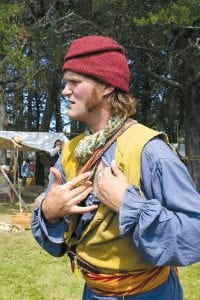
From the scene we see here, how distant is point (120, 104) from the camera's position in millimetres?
1743

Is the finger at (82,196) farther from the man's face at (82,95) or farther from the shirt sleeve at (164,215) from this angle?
the man's face at (82,95)

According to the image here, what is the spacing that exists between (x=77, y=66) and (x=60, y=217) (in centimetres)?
51

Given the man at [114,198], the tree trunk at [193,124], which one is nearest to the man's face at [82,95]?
the man at [114,198]

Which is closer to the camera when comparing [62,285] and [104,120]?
[104,120]

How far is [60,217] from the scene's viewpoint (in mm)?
1705

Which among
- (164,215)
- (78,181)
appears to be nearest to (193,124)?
(78,181)

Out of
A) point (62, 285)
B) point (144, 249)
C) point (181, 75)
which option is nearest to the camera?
point (144, 249)

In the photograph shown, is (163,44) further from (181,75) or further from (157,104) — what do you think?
(157,104)

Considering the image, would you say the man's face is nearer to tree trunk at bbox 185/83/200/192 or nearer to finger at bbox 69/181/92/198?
finger at bbox 69/181/92/198

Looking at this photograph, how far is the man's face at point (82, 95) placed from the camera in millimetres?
1717

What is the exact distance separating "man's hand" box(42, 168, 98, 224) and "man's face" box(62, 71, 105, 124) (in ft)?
0.75

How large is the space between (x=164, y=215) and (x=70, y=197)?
1.04ft

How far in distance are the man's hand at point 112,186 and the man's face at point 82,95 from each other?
241 mm

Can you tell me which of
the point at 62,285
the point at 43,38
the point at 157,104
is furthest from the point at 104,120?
the point at 157,104
